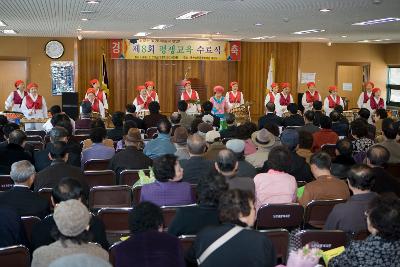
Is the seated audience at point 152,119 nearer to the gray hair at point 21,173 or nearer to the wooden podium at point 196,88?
the gray hair at point 21,173

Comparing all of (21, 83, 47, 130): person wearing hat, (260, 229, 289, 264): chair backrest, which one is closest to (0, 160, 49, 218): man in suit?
(260, 229, 289, 264): chair backrest

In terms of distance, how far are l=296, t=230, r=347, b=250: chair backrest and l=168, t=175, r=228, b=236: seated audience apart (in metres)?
0.68

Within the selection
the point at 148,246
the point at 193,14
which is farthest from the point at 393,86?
the point at 148,246

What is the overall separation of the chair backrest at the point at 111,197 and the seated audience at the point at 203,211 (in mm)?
1829

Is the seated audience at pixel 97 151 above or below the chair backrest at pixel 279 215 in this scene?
above

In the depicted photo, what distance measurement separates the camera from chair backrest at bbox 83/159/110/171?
23.5ft

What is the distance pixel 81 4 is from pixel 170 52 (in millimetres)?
10851

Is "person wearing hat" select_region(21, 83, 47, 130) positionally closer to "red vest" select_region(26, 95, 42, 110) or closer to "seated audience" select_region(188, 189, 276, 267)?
"red vest" select_region(26, 95, 42, 110)

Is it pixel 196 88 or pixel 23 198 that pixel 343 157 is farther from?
pixel 196 88

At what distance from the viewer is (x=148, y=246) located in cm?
323

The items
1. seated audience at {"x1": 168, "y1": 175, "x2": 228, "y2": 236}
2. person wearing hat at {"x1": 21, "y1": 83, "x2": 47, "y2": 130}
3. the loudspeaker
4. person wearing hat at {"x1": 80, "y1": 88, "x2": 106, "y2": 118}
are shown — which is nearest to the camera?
seated audience at {"x1": 168, "y1": 175, "x2": 228, "y2": 236}

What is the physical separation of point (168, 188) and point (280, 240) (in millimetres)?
1262

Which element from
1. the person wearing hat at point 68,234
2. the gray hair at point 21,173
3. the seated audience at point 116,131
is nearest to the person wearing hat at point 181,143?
the seated audience at point 116,131

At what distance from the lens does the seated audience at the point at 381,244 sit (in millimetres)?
3281
